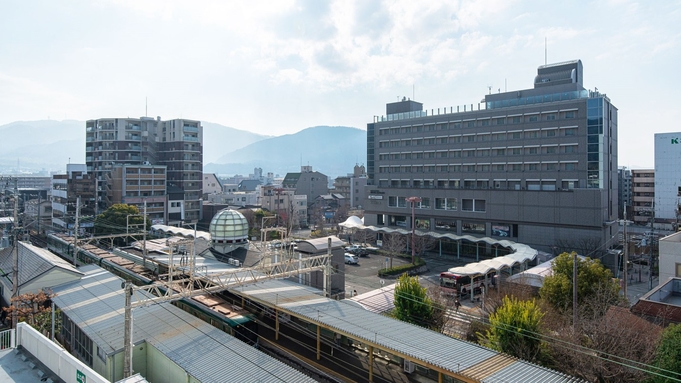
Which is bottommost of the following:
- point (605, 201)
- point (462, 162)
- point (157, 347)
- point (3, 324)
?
point (3, 324)

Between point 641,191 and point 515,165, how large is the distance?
111 feet

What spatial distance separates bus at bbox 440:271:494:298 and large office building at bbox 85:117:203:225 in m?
49.4

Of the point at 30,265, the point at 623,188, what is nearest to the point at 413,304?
the point at 30,265

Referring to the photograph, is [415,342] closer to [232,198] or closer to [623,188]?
[232,198]

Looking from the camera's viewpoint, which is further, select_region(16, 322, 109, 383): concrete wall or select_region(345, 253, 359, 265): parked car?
select_region(345, 253, 359, 265): parked car

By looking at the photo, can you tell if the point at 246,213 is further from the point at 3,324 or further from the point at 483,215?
the point at 3,324

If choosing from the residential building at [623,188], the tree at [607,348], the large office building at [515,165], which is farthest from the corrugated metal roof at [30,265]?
the residential building at [623,188]

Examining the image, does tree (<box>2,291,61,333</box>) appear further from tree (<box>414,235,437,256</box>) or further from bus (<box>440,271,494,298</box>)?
tree (<box>414,235,437,256</box>)

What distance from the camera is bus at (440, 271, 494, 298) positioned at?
2845cm

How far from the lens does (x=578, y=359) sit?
1312 cm

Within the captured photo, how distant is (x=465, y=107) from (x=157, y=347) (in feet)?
144

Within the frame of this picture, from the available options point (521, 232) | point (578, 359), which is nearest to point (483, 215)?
point (521, 232)

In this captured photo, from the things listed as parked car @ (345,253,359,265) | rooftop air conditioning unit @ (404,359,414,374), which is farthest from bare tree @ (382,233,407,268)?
rooftop air conditioning unit @ (404,359,414,374)

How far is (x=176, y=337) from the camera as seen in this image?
15.7m
